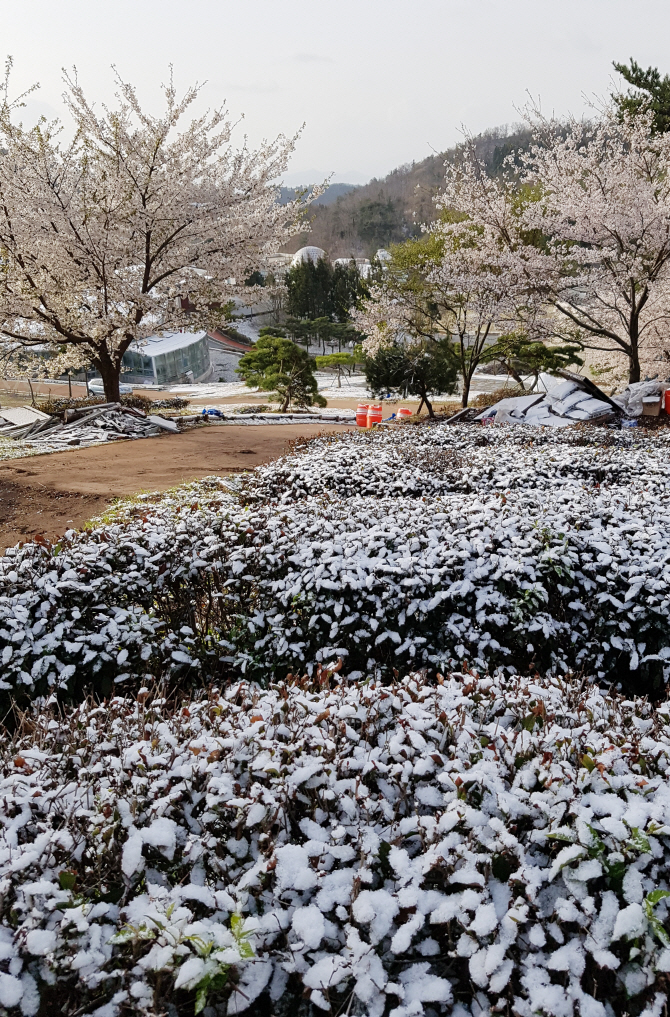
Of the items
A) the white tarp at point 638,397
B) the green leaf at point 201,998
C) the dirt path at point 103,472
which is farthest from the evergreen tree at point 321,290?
the green leaf at point 201,998

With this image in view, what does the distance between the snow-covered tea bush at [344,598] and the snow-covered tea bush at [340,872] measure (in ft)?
3.97

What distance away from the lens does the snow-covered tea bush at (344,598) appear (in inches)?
130

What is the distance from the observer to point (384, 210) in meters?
80.9

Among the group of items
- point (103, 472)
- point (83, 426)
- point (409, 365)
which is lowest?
point (103, 472)

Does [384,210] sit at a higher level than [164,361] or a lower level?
higher

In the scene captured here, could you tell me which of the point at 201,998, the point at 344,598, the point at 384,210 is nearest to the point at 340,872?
the point at 201,998

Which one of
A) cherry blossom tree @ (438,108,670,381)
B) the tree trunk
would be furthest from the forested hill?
the tree trunk

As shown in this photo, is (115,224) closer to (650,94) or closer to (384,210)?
(650,94)

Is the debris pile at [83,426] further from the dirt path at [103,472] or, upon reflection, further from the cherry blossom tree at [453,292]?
the cherry blossom tree at [453,292]

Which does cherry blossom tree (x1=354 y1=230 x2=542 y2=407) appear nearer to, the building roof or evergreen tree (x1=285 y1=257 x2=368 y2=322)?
the building roof

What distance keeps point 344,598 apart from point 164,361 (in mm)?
40882

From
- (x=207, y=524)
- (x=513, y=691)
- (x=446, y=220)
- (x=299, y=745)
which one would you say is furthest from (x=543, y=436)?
(x=446, y=220)

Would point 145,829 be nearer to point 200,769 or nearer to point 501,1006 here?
point 200,769

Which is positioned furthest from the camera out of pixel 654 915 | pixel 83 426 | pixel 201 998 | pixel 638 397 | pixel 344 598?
pixel 83 426
